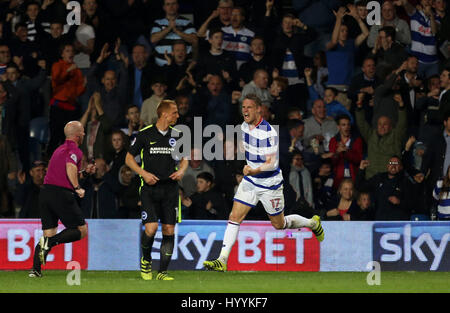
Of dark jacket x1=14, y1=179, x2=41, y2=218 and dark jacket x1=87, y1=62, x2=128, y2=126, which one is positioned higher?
dark jacket x1=87, y1=62, x2=128, y2=126

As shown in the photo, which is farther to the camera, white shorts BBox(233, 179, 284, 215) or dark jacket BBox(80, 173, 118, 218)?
dark jacket BBox(80, 173, 118, 218)

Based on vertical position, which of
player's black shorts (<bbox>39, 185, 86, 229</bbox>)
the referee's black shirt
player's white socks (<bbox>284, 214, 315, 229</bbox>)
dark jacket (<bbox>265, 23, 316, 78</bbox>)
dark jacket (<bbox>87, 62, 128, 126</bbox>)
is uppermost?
dark jacket (<bbox>265, 23, 316, 78</bbox>)

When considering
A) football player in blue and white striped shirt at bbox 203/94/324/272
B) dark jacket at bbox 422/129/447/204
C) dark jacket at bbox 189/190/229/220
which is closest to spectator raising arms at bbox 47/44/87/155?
dark jacket at bbox 189/190/229/220

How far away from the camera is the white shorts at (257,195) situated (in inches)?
495

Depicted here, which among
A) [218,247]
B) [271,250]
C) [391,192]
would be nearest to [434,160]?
[391,192]

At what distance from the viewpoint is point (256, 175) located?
41.5 feet

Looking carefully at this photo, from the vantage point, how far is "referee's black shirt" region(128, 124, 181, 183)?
39.7 feet

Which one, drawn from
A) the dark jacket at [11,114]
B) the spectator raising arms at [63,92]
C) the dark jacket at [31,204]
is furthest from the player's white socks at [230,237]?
the dark jacket at [11,114]

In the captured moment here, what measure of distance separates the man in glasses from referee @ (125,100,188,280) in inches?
169

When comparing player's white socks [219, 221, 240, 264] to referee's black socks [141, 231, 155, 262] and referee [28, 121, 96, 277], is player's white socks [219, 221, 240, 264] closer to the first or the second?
referee's black socks [141, 231, 155, 262]

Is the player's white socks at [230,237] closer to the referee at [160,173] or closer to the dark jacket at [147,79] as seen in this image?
the referee at [160,173]

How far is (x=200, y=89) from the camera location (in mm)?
17031

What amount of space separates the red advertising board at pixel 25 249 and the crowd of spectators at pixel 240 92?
1006 mm

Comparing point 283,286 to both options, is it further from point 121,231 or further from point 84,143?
point 84,143
